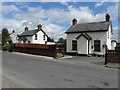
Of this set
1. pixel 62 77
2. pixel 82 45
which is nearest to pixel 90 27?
pixel 82 45

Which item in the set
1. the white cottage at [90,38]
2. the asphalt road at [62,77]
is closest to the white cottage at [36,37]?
the white cottage at [90,38]

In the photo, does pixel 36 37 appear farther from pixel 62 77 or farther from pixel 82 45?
pixel 62 77

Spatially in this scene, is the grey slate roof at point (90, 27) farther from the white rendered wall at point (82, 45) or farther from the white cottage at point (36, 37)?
the white cottage at point (36, 37)

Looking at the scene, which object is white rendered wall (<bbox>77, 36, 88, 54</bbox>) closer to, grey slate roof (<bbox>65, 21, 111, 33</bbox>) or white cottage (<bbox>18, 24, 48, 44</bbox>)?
grey slate roof (<bbox>65, 21, 111, 33</bbox>)

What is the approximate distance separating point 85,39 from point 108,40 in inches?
140

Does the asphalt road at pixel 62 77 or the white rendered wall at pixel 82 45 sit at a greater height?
the white rendered wall at pixel 82 45

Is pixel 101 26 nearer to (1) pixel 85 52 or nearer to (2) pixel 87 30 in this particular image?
(2) pixel 87 30

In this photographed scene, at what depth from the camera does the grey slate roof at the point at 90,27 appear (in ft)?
106

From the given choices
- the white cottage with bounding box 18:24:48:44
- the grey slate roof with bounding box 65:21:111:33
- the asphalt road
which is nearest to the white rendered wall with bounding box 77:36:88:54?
the grey slate roof with bounding box 65:21:111:33

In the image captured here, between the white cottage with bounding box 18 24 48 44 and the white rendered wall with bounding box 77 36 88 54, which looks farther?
the white cottage with bounding box 18 24 48 44

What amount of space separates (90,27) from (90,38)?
7.76 ft

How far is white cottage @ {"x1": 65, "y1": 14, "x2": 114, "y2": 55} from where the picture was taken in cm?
3189

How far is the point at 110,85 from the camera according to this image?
9867mm

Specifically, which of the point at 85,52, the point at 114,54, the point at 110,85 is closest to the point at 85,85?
the point at 110,85
